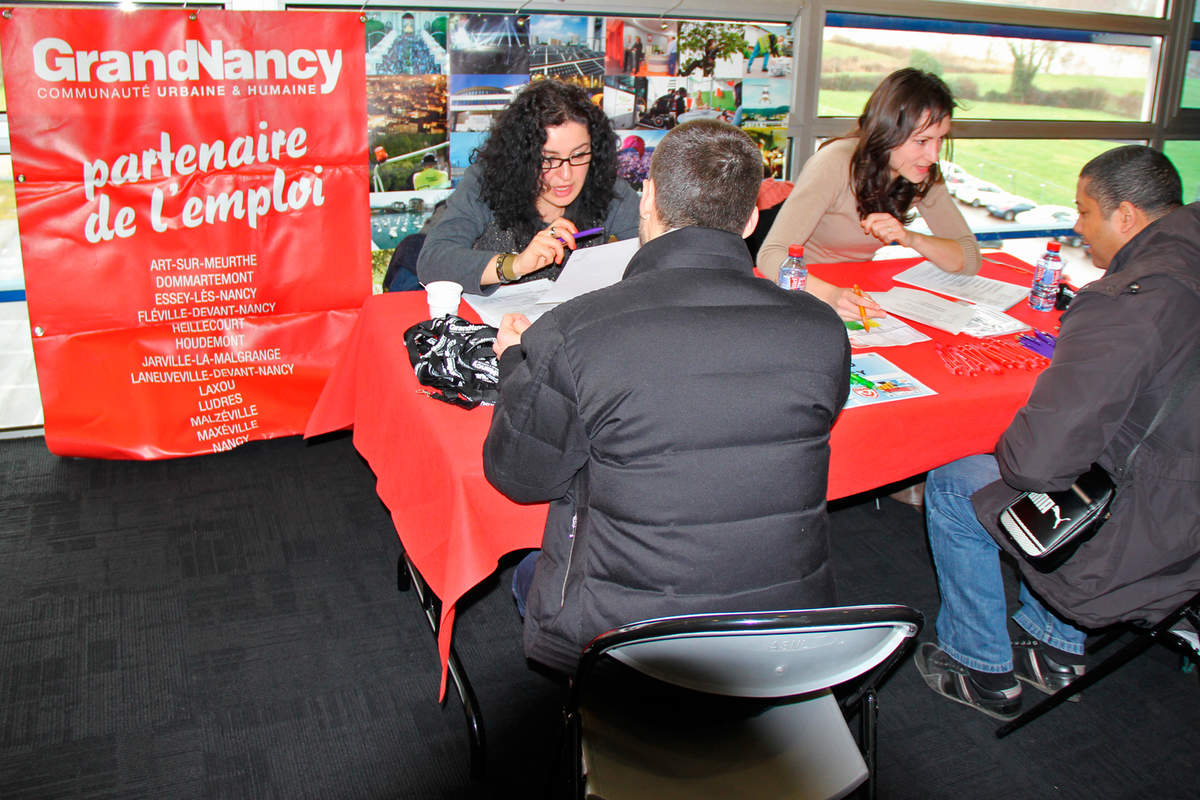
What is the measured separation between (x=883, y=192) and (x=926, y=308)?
1.51 ft

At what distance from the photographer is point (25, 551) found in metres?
2.51

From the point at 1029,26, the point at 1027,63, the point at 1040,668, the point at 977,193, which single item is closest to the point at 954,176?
the point at 977,193

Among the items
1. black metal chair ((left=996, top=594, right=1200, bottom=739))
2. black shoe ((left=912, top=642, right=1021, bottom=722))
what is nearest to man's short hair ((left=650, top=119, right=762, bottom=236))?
black metal chair ((left=996, top=594, right=1200, bottom=739))

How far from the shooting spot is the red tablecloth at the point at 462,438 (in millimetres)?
1588

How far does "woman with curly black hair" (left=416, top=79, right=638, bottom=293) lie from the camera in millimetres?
2293

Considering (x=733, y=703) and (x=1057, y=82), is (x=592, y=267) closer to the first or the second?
(x=733, y=703)

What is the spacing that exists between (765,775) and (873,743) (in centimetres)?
22

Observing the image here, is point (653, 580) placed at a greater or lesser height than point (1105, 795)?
greater

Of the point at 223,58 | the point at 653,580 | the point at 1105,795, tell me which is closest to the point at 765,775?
the point at 653,580

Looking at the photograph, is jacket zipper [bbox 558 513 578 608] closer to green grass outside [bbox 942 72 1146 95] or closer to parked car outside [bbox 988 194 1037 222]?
green grass outside [bbox 942 72 1146 95]

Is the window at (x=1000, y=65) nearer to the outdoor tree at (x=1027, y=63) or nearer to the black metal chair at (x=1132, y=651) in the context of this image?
the outdoor tree at (x=1027, y=63)

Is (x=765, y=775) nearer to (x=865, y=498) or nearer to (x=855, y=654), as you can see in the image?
(x=855, y=654)

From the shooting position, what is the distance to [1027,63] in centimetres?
445

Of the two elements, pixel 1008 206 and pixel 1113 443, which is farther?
pixel 1008 206
